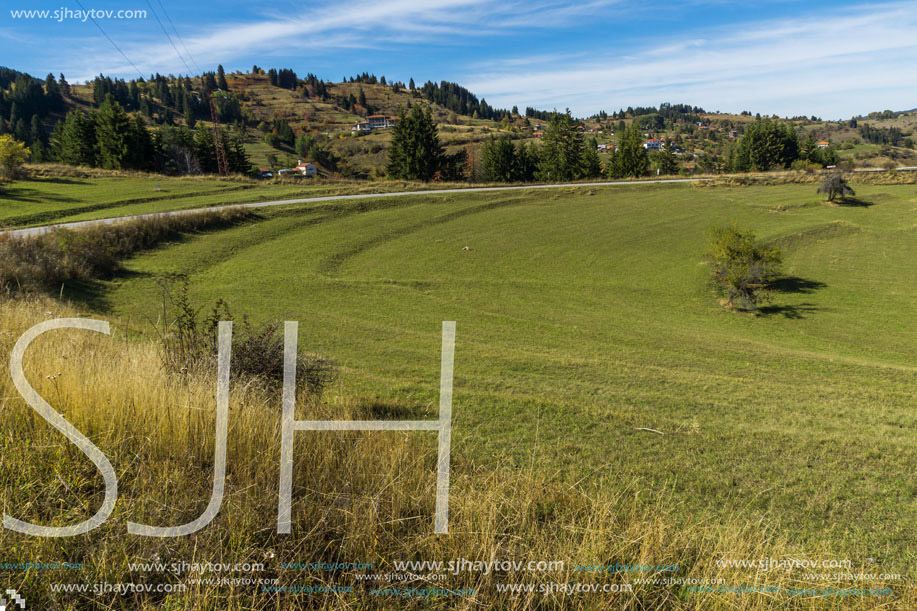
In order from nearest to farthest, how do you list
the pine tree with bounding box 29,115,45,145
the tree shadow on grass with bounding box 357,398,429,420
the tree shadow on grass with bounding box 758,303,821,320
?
the tree shadow on grass with bounding box 357,398,429,420 → the tree shadow on grass with bounding box 758,303,821,320 → the pine tree with bounding box 29,115,45,145

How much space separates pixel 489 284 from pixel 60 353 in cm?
1981

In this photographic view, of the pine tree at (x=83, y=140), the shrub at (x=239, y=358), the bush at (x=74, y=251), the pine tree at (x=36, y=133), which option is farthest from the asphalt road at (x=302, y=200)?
the pine tree at (x=36, y=133)

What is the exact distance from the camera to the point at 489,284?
78.2ft

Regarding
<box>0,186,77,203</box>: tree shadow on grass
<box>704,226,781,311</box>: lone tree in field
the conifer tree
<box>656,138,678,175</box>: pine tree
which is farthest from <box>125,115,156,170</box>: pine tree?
<box>656,138,678,175</box>: pine tree

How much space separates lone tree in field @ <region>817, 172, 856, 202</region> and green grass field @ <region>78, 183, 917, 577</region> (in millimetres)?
4382

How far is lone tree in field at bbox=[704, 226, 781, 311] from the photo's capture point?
24.1 meters

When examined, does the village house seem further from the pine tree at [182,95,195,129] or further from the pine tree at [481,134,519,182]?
the pine tree at [481,134,519,182]

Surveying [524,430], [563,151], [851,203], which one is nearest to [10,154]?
[524,430]

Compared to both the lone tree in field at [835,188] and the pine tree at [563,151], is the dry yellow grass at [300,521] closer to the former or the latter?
the lone tree in field at [835,188]

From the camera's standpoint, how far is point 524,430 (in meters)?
7.11

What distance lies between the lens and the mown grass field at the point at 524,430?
105 inches

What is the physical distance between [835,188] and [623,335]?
154 feet

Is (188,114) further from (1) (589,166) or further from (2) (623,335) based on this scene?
(2) (623,335)

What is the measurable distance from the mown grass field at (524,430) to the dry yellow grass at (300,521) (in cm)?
2
